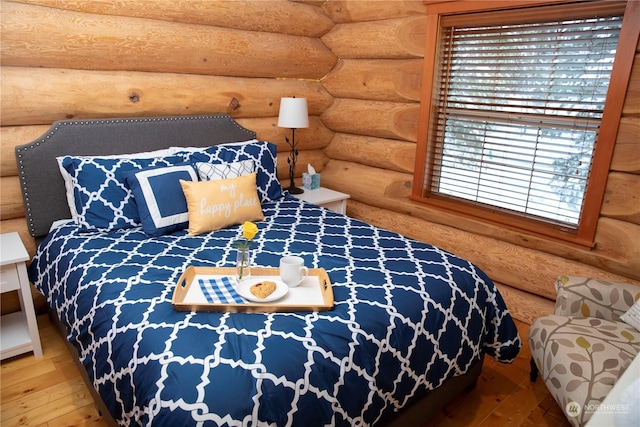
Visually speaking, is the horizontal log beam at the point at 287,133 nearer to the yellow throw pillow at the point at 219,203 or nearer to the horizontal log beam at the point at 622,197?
the yellow throw pillow at the point at 219,203

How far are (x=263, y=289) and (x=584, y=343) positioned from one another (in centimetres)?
140

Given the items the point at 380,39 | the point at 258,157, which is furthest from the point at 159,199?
→ the point at 380,39

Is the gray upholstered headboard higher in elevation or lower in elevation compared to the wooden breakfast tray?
higher

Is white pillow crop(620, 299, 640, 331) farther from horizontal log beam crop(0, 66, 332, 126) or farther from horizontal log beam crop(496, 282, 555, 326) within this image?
horizontal log beam crop(0, 66, 332, 126)

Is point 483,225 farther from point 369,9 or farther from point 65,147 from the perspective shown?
point 65,147

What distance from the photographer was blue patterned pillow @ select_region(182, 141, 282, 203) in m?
2.89

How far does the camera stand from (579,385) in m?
1.77

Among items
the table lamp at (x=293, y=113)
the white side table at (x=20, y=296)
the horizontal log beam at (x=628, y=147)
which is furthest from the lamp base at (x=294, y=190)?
the horizontal log beam at (x=628, y=147)

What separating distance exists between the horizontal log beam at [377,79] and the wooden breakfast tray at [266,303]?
6.50ft

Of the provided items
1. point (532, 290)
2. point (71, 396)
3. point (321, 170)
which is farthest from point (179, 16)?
point (532, 290)

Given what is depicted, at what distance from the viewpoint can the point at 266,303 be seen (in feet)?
5.65

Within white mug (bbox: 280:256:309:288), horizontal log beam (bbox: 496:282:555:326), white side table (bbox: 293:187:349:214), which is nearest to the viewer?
white mug (bbox: 280:256:309:288)

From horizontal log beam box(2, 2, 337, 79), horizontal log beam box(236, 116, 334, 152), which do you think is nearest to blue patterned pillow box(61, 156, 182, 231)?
horizontal log beam box(2, 2, 337, 79)

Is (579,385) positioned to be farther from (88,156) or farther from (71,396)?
(88,156)
